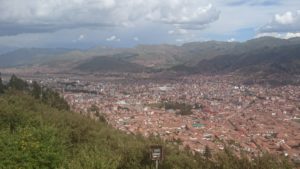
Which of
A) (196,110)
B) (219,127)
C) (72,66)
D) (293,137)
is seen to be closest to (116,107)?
(196,110)

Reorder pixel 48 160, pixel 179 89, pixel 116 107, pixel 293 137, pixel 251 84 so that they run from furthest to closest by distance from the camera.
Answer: pixel 251 84 < pixel 179 89 < pixel 116 107 < pixel 293 137 < pixel 48 160

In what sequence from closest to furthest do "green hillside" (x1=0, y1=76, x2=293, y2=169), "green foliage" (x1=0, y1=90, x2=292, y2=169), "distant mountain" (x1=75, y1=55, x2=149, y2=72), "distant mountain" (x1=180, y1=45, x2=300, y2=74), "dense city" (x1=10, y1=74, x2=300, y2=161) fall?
"green foliage" (x1=0, y1=90, x2=292, y2=169)
"green hillside" (x1=0, y1=76, x2=293, y2=169)
"dense city" (x1=10, y1=74, x2=300, y2=161)
"distant mountain" (x1=180, y1=45, x2=300, y2=74)
"distant mountain" (x1=75, y1=55, x2=149, y2=72)

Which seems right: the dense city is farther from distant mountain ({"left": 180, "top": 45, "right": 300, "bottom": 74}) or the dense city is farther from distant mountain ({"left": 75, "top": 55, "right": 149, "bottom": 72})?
distant mountain ({"left": 75, "top": 55, "right": 149, "bottom": 72})

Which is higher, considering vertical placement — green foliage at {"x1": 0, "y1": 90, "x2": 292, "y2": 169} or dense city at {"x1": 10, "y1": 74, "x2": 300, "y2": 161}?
green foliage at {"x1": 0, "y1": 90, "x2": 292, "y2": 169}

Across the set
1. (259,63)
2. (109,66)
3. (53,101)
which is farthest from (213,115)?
(109,66)

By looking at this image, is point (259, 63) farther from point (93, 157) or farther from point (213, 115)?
point (93, 157)

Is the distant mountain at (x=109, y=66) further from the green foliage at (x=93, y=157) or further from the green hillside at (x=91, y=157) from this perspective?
the green foliage at (x=93, y=157)

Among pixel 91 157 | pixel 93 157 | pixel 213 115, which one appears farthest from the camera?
pixel 213 115

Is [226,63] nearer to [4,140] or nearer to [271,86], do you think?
[271,86]

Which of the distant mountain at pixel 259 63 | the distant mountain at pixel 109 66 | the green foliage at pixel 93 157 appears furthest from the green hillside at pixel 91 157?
the distant mountain at pixel 109 66

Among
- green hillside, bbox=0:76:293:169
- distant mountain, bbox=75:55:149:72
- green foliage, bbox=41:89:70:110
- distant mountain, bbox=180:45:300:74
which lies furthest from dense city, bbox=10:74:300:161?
distant mountain, bbox=75:55:149:72

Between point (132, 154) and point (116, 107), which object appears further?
point (116, 107)
